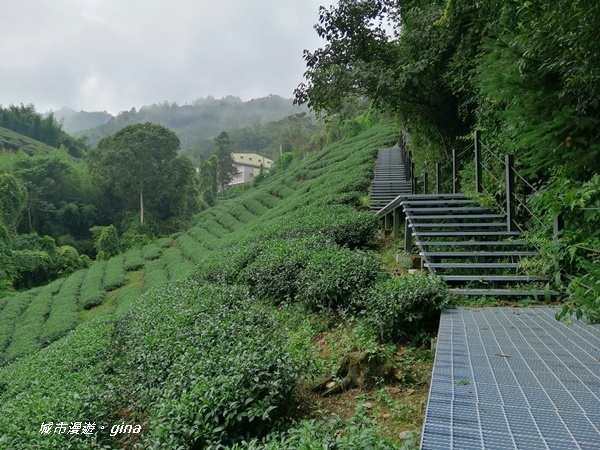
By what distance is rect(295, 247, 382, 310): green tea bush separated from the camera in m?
4.41

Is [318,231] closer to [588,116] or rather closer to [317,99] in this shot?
[317,99]

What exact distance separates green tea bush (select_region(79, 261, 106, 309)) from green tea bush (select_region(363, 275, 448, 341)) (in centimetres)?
1758

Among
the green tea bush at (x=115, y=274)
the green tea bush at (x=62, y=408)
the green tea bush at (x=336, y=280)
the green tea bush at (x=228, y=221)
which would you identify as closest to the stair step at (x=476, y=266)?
the green tea bush at (x=336, y=280)

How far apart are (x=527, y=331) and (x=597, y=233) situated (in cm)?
105

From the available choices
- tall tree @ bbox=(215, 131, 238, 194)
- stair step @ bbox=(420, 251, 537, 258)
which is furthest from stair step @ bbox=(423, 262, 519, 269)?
tall tree @ bbox=(215, 131, 238, 194)

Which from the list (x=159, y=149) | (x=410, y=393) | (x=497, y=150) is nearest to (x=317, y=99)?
(x=497, y=150)

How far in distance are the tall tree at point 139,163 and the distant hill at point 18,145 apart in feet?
51.6

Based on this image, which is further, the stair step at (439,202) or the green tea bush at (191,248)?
the green tea bush at (191,248)

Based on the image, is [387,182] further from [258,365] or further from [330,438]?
[330,438]

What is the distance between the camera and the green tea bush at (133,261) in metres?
22.8

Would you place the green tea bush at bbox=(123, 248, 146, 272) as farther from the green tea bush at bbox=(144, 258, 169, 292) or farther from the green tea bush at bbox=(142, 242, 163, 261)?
the green tea bush at bbox=(144, 258, 169, 292)

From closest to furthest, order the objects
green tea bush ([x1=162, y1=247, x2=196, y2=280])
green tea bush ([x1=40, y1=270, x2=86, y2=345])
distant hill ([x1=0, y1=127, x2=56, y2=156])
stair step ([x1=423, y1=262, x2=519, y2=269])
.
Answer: stair step ([x1=423, y1=262, x2=519, y2=269])
green tea bush ([x1=40, y1=270, x2=86, y2=345])
green tea bush ([x1=162, y1=247, x2=196, y2=280])
distant hill ([x1=0, y1=127, x2=56, y2=156])

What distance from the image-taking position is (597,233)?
124 inches

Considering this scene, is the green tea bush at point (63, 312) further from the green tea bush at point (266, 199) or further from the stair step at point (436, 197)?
the stair step at point (436, 197)
